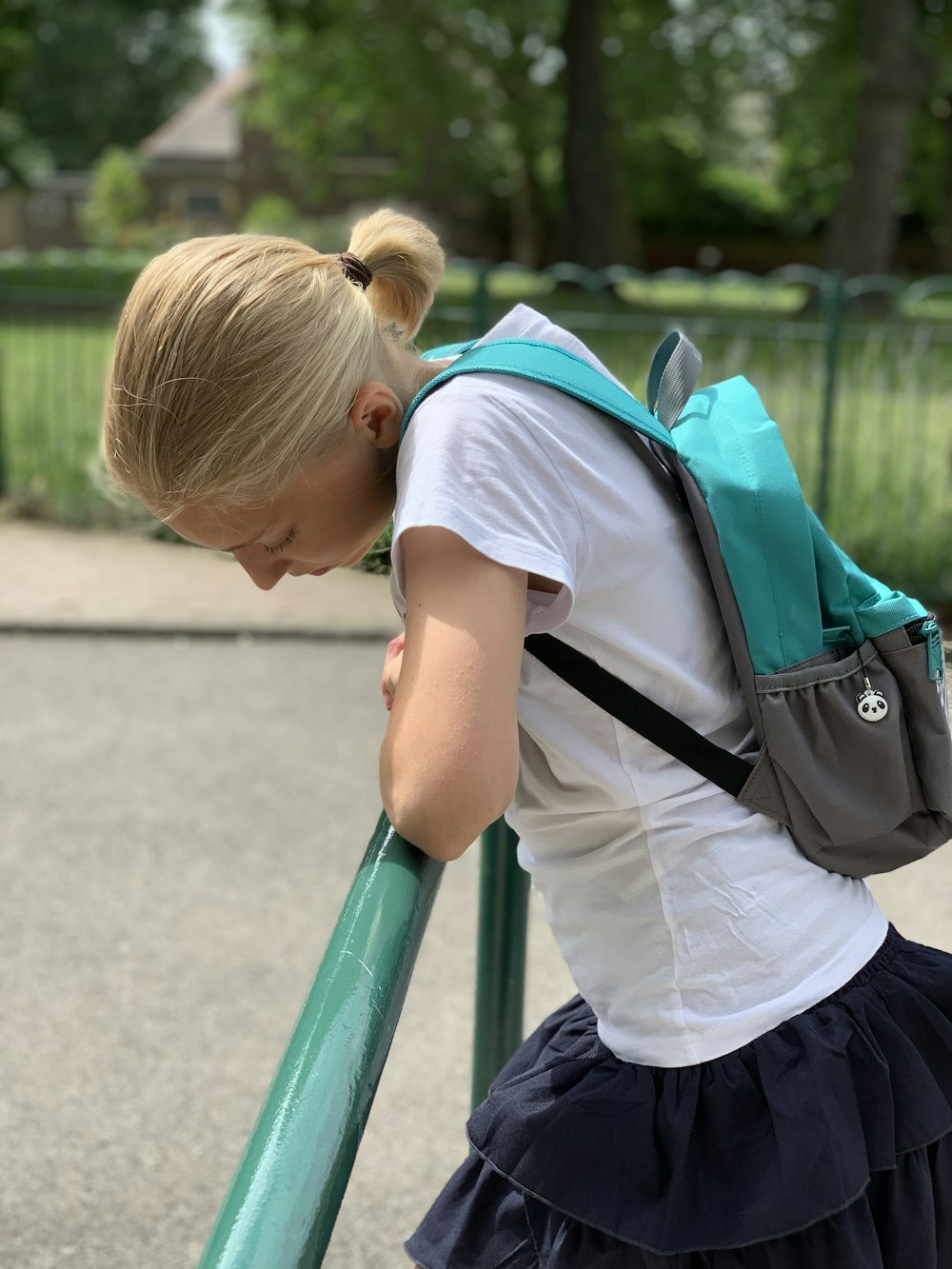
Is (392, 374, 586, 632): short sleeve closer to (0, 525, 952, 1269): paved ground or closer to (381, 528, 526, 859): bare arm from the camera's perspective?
(381, 528, 526, 859): bare arm

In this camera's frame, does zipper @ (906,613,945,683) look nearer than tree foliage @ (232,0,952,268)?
Yes

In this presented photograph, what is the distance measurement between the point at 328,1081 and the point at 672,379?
0.73 meters

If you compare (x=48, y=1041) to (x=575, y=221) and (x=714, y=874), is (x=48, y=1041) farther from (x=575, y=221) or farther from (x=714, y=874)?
(x=575, y=221)

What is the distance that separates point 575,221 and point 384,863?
24.9 meters

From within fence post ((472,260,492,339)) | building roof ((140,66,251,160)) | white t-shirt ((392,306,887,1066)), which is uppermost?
white t-shirt ((392,306,887,1066))

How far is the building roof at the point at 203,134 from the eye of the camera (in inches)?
2341

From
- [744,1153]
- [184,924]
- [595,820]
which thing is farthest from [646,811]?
[184,924]

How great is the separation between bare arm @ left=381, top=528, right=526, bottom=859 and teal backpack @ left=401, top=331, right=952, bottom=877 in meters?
0.13

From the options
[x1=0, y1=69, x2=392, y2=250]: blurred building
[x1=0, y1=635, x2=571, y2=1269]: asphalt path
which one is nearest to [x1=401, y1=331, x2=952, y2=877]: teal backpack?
[x1=0, y1=635, x2=571, y2=1269]: asphalt path

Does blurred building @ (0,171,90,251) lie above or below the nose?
below

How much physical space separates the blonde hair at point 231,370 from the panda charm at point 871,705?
481 millimetres

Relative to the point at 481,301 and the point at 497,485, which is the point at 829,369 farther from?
the point at 497,485

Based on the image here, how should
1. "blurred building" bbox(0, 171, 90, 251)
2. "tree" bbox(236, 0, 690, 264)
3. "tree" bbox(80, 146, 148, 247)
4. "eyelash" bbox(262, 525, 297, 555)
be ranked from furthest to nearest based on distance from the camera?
1. "blurred building" bbox(0, 171, 90, 251)
2. "tree" bbox(80, 146, 148, 247)
3. "tree" bbox(236, 0, 690, 264)
4. "eyelash" bbox(262, 525, 297, 555)

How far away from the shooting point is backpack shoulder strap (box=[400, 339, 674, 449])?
116 centimetres
